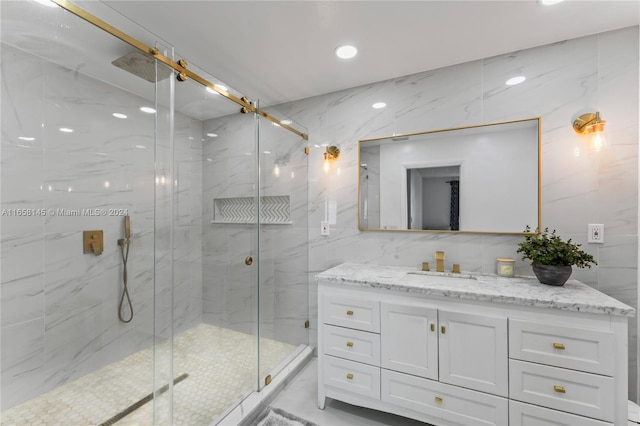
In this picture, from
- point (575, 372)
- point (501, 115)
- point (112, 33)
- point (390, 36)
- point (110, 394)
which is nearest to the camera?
point (112, 33)

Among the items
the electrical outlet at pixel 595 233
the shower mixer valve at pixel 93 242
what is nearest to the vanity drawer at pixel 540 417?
the electrical outlet at pixel 595 233

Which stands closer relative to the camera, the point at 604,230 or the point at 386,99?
the point at 604,230

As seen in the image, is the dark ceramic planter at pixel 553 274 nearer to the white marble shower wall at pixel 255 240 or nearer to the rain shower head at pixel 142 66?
the white marble shower wall at pixel 255 240

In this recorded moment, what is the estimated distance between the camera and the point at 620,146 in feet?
5.49

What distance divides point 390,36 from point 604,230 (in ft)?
5.75

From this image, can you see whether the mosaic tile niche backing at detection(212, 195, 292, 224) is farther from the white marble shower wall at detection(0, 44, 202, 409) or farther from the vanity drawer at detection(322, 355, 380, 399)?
the vanity drawer at detection(322, 355, 380, 399)

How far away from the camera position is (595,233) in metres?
1.70

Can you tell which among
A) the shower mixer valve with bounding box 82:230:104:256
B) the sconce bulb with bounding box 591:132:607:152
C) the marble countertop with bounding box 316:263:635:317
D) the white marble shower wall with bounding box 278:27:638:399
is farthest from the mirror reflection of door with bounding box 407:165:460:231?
the shower mixer valve with bounding box 82:230:104:256

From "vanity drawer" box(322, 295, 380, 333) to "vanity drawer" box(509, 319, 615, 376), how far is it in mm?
706

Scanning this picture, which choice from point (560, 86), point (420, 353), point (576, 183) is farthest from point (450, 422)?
point (560, 86)

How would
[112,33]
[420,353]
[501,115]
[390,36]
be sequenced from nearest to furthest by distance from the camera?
[112,33] → [420,353] → [390,36] → [501,115]

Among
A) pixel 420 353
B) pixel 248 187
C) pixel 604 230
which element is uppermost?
pixel 248 187

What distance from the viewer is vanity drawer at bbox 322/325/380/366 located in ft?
5.63

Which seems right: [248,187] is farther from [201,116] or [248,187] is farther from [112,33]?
[112,33]
